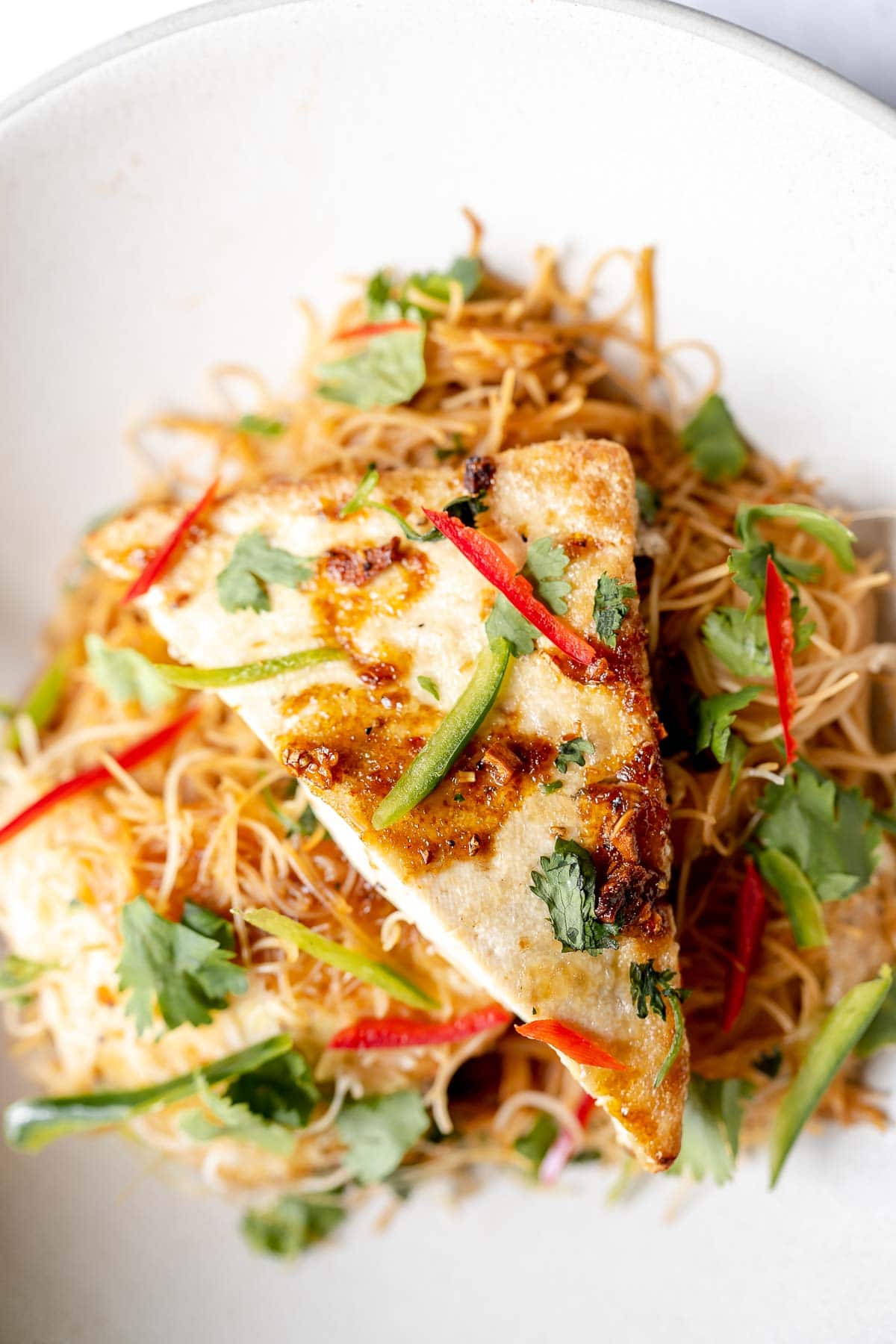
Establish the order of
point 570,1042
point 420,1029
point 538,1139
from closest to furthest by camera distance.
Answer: point 570,1042, point 420,1029, point 538,1139

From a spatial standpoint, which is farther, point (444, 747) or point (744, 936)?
point (744, 936)

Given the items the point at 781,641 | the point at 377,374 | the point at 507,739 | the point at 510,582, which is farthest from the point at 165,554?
the point at 781,641

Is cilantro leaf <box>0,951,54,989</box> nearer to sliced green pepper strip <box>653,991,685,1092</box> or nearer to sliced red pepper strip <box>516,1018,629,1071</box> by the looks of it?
sliced red pepper strip <box>516,1018,629,1071</box>

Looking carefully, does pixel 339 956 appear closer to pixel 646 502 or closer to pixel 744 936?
pixel 744 936

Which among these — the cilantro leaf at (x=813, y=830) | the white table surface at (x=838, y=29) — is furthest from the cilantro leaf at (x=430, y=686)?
the white table surface at (x=838, y=29)

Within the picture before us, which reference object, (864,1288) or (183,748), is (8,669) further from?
(864,1288)

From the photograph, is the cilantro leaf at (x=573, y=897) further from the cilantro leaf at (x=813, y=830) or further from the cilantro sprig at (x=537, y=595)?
the cilantro leaf at (x=813, y=830)

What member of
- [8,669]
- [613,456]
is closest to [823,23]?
[613,456]
